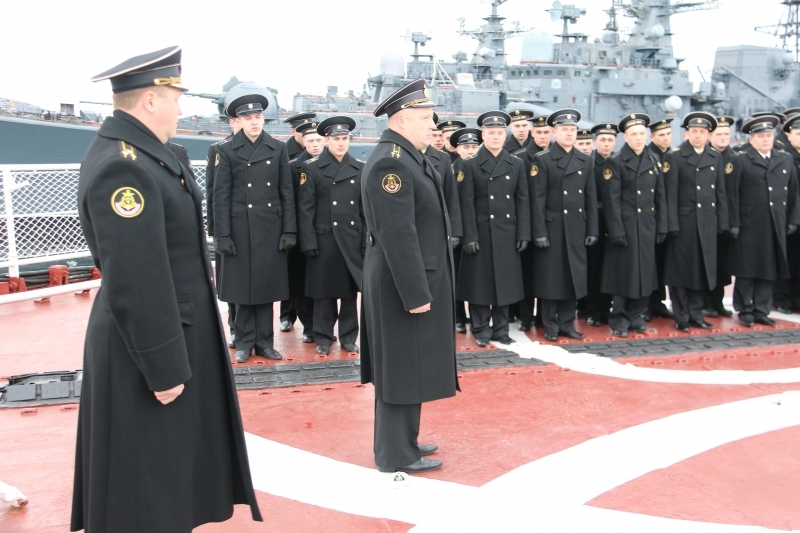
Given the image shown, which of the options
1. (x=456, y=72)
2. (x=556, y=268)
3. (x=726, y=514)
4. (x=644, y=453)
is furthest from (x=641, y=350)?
(x=456, y=72)

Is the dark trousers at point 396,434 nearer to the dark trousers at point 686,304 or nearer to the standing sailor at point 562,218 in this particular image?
the standing sailor at point 562,218

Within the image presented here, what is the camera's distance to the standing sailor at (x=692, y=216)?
6.64m

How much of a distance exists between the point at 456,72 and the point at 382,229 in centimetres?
2971

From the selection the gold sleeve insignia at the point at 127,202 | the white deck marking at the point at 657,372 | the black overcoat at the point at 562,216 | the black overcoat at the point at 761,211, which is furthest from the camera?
the black overcoat at the point at 761,211

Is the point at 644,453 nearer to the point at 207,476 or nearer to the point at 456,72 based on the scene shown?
the point at 207,476

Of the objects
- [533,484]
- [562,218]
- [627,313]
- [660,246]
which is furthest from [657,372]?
[533,484]

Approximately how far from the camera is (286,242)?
225 inches

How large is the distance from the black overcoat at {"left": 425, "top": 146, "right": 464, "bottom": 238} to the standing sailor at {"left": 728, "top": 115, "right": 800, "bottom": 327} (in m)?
2.69

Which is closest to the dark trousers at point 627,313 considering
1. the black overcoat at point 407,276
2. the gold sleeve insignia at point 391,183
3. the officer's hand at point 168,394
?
the black overcoat at point 407,276

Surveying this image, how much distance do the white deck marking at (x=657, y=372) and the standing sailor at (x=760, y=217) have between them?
1.66m

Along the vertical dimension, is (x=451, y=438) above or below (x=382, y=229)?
below

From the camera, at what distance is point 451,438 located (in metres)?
4.10

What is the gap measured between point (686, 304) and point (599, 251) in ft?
2.92

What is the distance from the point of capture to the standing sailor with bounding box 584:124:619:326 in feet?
21.8
